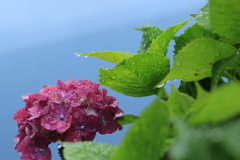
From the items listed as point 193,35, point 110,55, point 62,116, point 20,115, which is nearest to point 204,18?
point 193,35

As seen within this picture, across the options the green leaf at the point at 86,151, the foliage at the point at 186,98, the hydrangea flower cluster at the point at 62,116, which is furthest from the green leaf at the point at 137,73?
the green leaf at the point at 86,151

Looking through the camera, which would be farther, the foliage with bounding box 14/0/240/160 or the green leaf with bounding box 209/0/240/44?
the green leaf with bounding box 209/0/240/44

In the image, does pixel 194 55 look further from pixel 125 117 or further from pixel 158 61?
pixel 125 117

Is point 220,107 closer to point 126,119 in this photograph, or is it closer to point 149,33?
point 126,119

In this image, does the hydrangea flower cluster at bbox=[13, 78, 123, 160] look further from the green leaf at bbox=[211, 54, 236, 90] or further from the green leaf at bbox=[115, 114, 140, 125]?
the green leaf at bbox=[211, 54, 236, 90]

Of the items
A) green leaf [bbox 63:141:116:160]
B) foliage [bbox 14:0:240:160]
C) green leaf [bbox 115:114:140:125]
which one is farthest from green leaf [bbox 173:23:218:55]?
green leaf [bbox 63:141:116:160]

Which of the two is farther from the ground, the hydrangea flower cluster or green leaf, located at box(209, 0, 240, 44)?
green leaf, located at box(209, 0, 240, 44)

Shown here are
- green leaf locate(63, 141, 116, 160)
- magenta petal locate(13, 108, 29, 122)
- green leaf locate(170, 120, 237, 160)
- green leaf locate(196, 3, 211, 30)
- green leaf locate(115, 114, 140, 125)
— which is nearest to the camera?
green leaf locate(170, 120, 237, 160)

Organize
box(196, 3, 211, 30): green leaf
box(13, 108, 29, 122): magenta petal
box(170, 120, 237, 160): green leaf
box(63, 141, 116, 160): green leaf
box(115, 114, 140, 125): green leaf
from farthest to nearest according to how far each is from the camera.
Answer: box(13, 108, 29, 122): magenta petal → box(115, 114, 140, 125): green leaf → box(196, 3, 211, 30): green leaf → box(63, 141, 116, 160): green leaf → box(170, 120, 237, 160): green leaf
